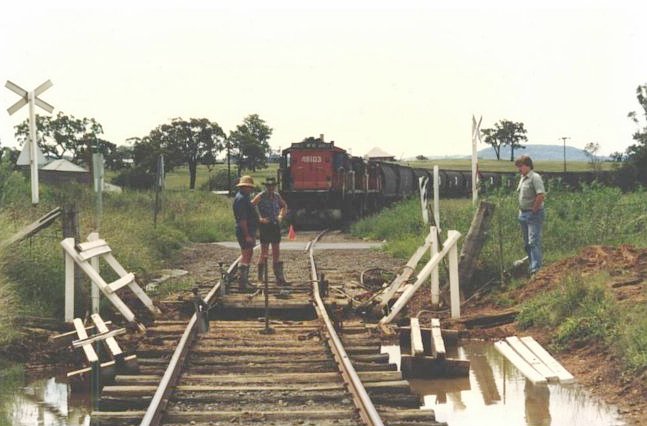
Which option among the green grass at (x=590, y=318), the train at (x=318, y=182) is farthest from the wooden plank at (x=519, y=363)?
the train at (x=318, y=182)

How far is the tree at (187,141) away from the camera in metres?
90.7

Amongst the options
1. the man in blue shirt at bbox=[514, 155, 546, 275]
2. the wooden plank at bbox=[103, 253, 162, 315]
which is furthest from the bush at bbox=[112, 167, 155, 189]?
the wooden plank at bbox=[103, 253, 162, 315]

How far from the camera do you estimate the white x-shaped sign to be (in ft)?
48.6

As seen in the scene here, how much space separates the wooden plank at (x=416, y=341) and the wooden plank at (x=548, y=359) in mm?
1192

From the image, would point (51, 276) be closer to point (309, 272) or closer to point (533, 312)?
point (309, 272)

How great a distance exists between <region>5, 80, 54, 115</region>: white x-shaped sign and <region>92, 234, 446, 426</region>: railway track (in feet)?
23.3

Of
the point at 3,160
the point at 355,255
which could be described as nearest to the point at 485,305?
the point at 355,255

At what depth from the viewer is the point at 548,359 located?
8.14m

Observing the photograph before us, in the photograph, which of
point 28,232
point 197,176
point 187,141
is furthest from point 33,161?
point 197,176

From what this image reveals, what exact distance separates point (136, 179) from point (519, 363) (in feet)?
228

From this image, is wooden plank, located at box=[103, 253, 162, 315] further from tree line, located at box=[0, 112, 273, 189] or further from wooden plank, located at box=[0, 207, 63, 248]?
tree line, located at box=[0, 112, 273, 189]

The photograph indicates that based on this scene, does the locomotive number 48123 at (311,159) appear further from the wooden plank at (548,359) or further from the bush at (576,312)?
the wooden plank at (548,359)

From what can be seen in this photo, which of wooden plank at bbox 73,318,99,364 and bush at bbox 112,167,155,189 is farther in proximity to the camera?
bush at bbox 112,167,155,189

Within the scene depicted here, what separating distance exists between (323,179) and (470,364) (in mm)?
22971
